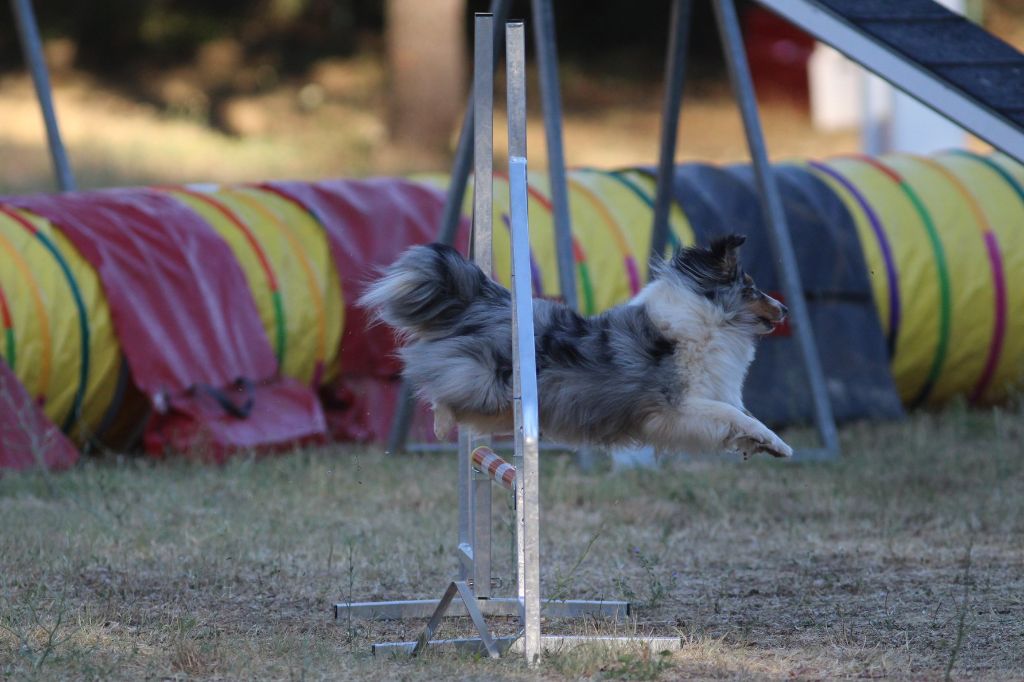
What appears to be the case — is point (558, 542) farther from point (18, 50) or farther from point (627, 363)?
point (18, 50)

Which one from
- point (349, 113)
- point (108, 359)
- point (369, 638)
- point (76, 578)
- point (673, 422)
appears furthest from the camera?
point (349, 113)

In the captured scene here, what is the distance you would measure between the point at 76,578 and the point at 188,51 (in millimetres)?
18029

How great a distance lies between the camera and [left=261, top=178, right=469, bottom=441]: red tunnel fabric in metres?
7.99

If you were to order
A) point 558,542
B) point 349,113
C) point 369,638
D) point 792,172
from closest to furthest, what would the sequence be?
1. point 369,638
2. point 558,542
3. point 792,172
4. point 349,113

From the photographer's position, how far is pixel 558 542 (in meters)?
5.98

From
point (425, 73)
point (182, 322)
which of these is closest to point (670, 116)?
point (182, 322)

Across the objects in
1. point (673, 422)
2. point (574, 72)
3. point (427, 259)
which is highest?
point (427, 259)

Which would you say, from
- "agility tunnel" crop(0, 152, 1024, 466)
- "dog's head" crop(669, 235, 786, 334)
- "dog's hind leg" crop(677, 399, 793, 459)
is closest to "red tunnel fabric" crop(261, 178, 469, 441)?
"agility tunnel" crop(0, 152, 1024, 466)

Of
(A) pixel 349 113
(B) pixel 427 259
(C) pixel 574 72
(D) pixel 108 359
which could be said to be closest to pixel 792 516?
(B) pixel 427 259

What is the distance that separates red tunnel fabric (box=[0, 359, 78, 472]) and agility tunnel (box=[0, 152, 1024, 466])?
15mm

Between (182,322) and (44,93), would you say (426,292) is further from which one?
(44,93)

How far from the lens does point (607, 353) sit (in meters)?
4.04

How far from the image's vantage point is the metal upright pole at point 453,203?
22.4ft

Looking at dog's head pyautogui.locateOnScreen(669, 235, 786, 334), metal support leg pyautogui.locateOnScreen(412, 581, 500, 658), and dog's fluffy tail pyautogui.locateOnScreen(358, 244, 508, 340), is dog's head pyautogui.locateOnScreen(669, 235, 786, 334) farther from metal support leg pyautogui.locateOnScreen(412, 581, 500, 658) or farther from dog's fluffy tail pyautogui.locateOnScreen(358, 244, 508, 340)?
metal support leg pyautogui.locateOnScreen(412, 581, 500, 658)
